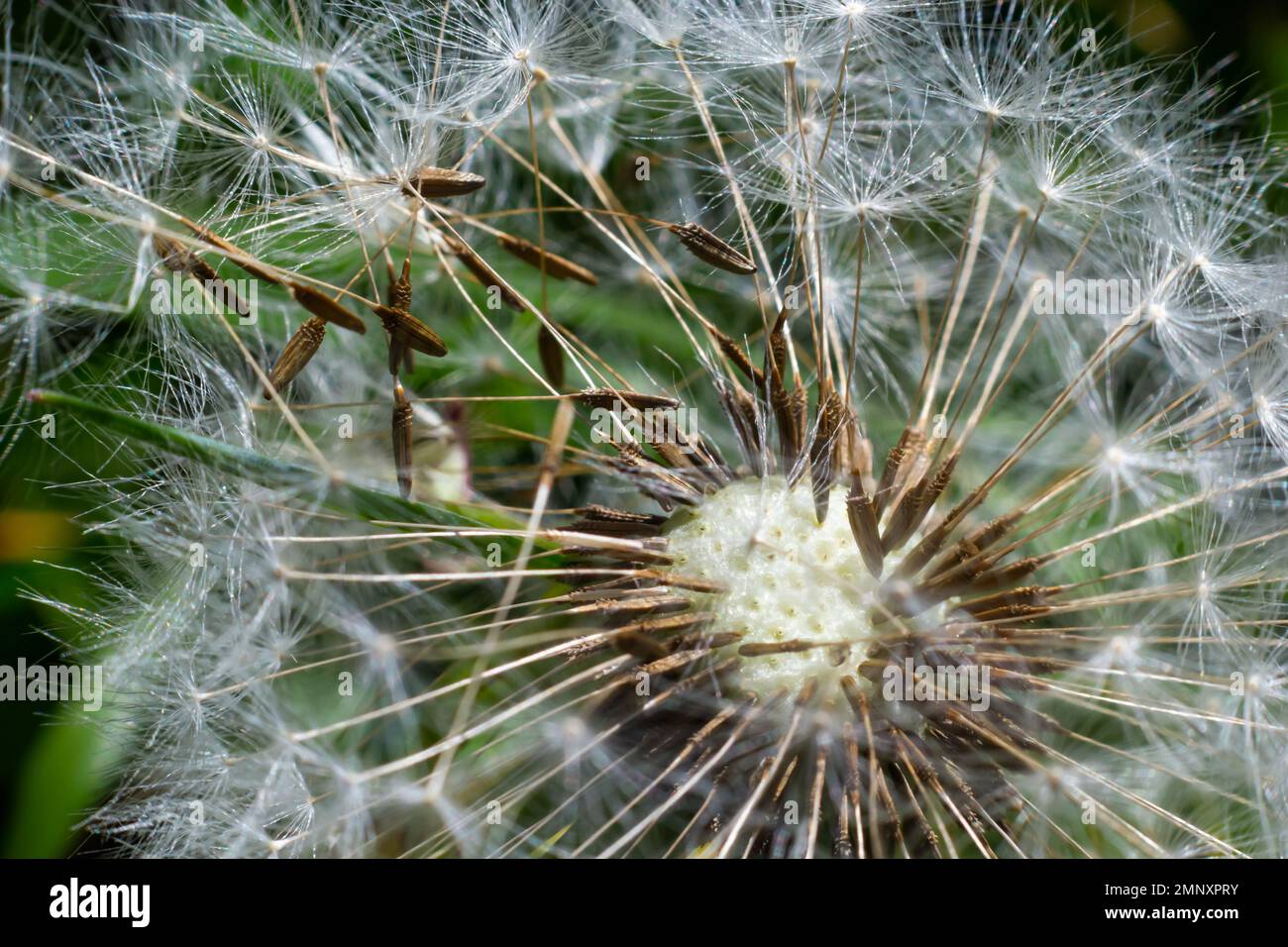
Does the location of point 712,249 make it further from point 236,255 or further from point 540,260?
point 236,255

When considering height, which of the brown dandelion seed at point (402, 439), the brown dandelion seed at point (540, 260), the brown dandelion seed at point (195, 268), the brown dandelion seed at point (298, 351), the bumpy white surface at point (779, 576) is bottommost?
the bumpy white surface at point (779, 576)

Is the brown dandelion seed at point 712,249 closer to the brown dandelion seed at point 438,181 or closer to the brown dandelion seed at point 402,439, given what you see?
the brown dandelion seed at point 438,181

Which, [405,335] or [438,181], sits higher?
[438,181]

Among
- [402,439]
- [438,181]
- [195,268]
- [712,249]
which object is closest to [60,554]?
[195,268]

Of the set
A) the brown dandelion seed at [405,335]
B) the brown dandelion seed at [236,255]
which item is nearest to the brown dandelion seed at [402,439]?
the brown dandelion seed at [405,335]

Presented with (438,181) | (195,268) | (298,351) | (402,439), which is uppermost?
(438,181)
